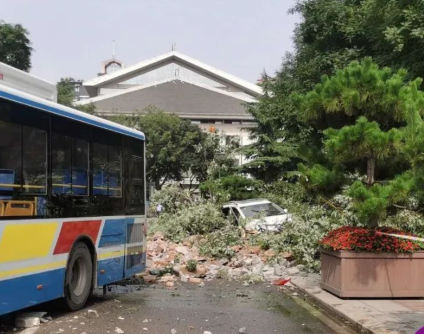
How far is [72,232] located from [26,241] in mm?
1359

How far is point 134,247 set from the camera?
447 inches

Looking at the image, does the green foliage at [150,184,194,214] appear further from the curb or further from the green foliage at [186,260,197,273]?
the curb

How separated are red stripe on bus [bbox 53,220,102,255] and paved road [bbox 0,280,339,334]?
42.5 inches

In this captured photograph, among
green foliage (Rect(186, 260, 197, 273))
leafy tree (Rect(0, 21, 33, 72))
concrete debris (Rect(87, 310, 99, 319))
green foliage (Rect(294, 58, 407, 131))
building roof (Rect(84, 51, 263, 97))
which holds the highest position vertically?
building roof (Rect(84, 51, 263, 97))

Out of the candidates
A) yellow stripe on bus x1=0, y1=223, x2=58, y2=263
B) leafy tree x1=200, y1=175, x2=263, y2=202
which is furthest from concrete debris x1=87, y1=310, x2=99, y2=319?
leafy tree x1=200, y1=175, x2=263, y2=202

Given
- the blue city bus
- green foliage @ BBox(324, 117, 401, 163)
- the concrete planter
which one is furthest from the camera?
the concrete planter

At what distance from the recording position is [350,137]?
9.64 m

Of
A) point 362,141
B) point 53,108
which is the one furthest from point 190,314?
point 362,141

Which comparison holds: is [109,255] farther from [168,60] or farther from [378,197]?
[168,60]

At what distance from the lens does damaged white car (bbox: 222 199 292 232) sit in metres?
17.7

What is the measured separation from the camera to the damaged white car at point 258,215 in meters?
17.7

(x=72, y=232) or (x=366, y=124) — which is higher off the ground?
(x=366, y=124)

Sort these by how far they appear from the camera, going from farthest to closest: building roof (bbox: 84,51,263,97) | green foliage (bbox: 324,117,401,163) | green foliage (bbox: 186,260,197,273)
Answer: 1. building roof (bbox: 84,51,263,97)
2. green foliage (bbox: 186,260,197,273)
3. green foliage (bbox: 324,117,401,163)

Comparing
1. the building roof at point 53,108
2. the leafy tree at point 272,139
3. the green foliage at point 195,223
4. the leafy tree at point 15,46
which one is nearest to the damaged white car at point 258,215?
the green foliage at point 195,223
